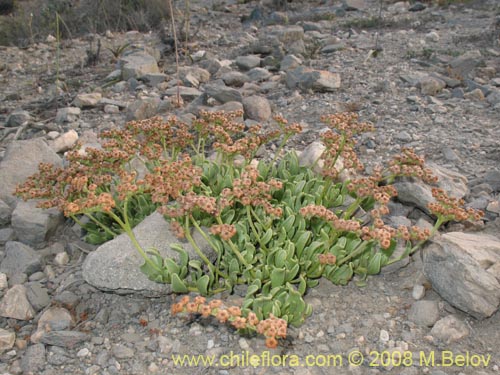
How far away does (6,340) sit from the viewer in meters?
3.53

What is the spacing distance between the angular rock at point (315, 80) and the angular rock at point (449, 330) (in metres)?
4.70

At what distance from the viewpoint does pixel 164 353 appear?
3.43 m

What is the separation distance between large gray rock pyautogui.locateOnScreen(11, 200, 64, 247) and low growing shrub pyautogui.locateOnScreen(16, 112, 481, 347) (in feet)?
1.31

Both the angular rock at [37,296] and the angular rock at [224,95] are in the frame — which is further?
the angular rock at [224,95]

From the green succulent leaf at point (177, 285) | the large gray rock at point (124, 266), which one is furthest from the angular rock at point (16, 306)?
the green succulent leaf at point (177, 285)

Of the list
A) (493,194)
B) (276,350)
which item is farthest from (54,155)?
(493,194)

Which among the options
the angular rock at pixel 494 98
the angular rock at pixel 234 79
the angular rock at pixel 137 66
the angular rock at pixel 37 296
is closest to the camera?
the angular rock at pixel 37 296

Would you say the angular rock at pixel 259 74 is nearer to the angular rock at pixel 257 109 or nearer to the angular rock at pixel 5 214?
the angular rock at pixel 257 109

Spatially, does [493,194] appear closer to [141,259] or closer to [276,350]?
[276,350]

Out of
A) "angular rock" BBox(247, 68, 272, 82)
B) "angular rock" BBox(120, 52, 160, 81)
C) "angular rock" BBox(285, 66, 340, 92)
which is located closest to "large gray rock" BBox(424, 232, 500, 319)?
"angular rock" BBox(285, 66, 340, 92)

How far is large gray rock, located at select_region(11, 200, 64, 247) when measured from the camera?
179 inches

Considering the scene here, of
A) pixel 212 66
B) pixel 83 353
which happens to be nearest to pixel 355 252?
pixel 83 353

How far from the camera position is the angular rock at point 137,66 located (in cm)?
880

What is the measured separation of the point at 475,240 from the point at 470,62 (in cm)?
512
